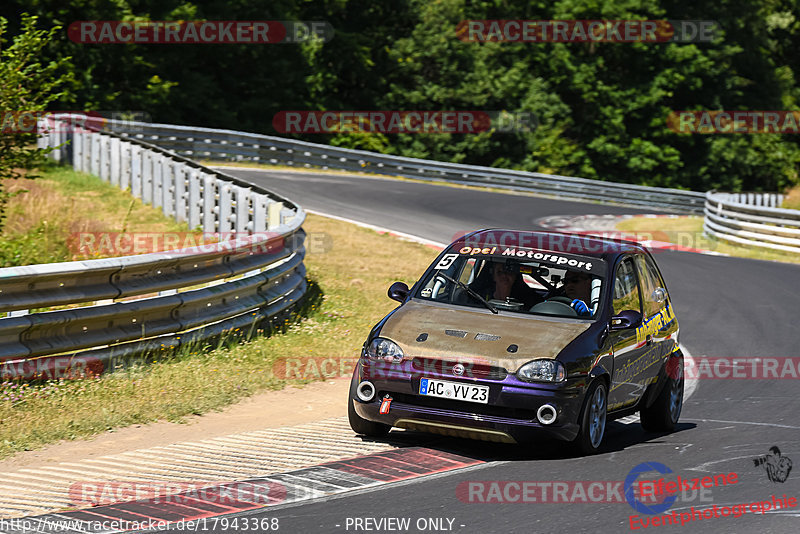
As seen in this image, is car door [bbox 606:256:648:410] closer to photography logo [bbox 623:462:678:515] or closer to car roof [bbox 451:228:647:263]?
car roof [bbox 451:228:647:263]

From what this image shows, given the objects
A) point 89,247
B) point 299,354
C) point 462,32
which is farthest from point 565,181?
point 299,354

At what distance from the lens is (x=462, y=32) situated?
2104 inches

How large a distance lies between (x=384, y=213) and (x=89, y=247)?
10678 mm

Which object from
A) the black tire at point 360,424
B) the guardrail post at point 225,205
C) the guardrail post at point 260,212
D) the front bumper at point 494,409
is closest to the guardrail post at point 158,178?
the guardrail post at point 225,205

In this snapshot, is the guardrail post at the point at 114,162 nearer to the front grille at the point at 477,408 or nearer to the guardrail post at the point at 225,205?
the guardrail post at the point at 225,205

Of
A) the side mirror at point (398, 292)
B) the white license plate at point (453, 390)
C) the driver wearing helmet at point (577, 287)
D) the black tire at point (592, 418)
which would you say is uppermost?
Answer: the driver wearing helmet at point (577, 287)

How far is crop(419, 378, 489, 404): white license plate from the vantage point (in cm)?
745

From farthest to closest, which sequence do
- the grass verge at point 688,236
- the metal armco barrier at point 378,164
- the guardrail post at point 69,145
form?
the metal armco barrier at point 378,164 → the grass verge at point 688,236 → the guardrail post at point 69,145

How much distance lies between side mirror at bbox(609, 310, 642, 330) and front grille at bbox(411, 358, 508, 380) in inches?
50.5

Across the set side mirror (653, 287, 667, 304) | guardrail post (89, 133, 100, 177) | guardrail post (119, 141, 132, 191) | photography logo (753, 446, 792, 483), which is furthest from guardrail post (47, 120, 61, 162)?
photography logo (753, 446, 792, 483)

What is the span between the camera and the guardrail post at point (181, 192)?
18.8 m

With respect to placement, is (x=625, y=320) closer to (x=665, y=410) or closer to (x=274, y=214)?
(x=665, y=410)

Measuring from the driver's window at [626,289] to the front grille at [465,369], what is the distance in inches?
59.8

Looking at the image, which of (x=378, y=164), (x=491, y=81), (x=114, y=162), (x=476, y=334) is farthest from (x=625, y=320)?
(x=491, y=81)
